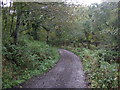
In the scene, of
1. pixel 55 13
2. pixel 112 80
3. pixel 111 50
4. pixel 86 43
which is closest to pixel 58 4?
pixel 55 13

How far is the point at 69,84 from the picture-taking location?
8.24 m

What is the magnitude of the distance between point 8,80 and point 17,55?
3.12 m

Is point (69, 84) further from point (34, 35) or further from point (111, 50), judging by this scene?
point (34, 35)

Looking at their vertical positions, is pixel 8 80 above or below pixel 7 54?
below

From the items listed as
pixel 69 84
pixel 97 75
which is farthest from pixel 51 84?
pixel 97 75

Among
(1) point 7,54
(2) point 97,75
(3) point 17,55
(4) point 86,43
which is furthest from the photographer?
(4) point 86,43

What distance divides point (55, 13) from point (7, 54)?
453cm

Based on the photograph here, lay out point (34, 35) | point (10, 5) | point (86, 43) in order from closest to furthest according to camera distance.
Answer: point (10, 5) < point (34, 35) < point (86, 43)

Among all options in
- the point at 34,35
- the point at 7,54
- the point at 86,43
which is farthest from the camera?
the point at 86,43

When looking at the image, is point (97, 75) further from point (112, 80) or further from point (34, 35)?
point (34, 35)

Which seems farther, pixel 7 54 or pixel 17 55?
pixel 17 55

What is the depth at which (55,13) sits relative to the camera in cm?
1123

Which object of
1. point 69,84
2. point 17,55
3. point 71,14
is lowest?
point 69,84

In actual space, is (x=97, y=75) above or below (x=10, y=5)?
below
